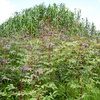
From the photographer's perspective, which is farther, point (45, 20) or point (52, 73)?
point (45, 20)

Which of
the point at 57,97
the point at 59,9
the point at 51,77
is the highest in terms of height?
the point at 59,9

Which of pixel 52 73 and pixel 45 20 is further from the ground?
pixel 45 20

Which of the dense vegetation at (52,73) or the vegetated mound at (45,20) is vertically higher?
the vegetated mound at (45,20)

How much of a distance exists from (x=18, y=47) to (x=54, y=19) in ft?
18.4

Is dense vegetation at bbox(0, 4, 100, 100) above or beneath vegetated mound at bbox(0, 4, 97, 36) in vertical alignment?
beneath

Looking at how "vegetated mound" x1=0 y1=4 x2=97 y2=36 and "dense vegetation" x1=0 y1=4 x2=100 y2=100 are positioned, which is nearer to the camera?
"dense vegetation" x1=0 y1=4 x2=100 y2=100

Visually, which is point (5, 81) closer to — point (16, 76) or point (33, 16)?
point (16, 76)

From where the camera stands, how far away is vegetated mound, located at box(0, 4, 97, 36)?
11.3 metres

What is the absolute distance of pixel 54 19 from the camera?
11742mm

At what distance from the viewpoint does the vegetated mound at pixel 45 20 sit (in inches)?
445

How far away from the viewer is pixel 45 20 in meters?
12.2

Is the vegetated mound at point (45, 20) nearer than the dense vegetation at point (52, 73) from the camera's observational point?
No

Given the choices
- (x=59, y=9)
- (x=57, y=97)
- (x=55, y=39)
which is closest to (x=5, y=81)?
(x=57, y=97)

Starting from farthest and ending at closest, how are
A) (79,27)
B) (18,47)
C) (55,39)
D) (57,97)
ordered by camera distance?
(79,27)
(55,39)
(18,47)
(57,97)
